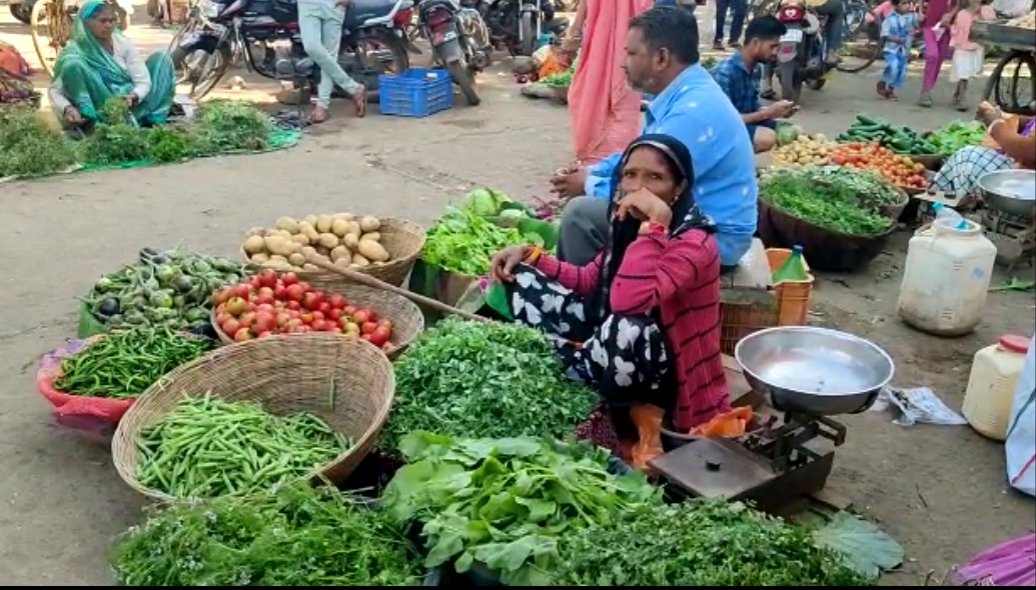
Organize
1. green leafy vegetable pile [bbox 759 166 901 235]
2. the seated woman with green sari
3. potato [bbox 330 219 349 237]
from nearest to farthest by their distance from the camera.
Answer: potato [bbox 330 219 349 237], green leafy vegetable pile [bbox 759 166 901 235], the seated woman with green sari

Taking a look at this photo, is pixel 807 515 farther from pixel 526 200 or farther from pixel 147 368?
pixel 526 200

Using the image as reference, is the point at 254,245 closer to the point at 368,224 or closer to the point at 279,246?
the point at 279,246

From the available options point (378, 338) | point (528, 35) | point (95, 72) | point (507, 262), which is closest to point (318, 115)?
point (95, 72)

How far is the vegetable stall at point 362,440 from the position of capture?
2.49 metres

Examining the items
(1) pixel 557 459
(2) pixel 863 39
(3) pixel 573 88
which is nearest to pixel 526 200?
(3) pixel 573 88

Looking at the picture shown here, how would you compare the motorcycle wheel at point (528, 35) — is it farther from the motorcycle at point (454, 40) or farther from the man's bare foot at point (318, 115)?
the man's bare foot at point (318, 115)

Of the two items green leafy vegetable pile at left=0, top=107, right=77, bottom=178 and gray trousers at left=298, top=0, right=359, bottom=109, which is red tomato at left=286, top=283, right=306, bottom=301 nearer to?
green leafy vegetable pile at left=0, top=107, right=77, bottom=178

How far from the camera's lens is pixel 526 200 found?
6809 mm

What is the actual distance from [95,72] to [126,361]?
188 inches

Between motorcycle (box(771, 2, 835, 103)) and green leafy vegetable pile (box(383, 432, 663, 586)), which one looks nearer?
green leafy vegetable pile (box(383, 432, 663, 586))

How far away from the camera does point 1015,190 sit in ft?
9.52

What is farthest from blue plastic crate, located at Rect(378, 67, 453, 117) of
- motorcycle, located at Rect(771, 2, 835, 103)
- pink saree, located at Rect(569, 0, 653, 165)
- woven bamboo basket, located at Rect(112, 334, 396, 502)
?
woven bamboo basket, located at Rect(112, 334, 396, 502)

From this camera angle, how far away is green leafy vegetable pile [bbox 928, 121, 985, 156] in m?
7.18

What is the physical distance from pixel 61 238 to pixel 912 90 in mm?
9362
